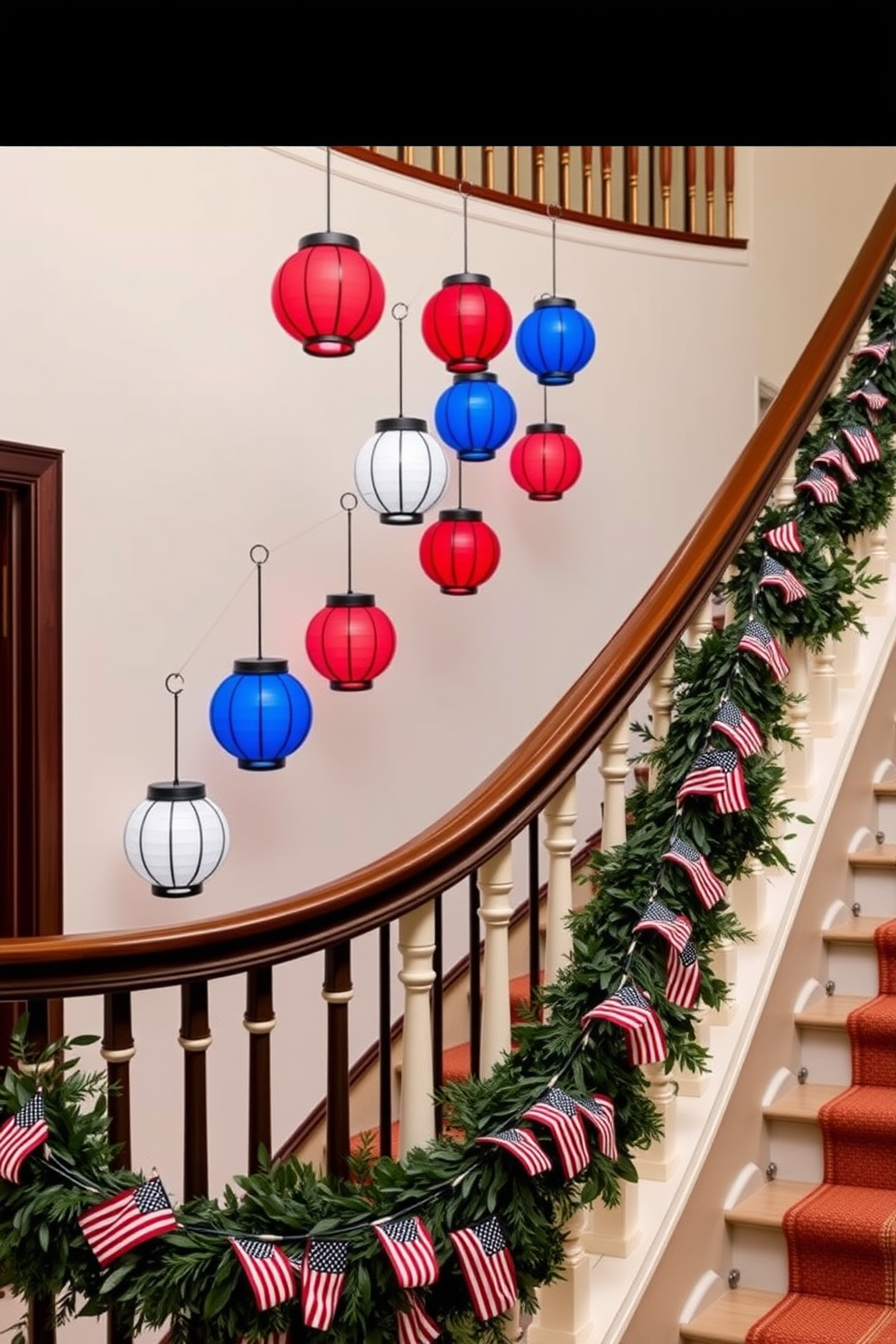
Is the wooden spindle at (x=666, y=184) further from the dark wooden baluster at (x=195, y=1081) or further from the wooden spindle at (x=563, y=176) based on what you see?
the dark wooden baluster at (x=195, y=1081)

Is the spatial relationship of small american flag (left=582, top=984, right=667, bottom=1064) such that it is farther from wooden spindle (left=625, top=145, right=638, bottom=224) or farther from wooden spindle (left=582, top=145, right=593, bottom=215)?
wooden spindle (left=625, top=145, right=638, bottom=224)

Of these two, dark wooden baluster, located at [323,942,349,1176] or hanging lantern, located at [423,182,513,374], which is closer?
dark wooden baluster, located at [323,942,349,1176]

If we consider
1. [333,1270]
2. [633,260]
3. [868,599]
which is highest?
[633,260]

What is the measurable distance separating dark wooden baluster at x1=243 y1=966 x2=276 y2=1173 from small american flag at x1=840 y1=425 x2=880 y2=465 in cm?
189

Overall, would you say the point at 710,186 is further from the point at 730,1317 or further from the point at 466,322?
the point at 730,1317

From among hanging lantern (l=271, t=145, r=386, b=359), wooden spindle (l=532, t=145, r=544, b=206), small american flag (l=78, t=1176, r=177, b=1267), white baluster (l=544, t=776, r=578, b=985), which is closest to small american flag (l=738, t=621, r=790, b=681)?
white baluster (l=544, t=776, r=578, b=985)

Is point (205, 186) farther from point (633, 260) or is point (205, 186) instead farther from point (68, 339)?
point (633, 260)

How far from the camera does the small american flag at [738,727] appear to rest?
94.7 inches

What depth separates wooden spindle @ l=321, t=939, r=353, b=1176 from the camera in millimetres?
1857

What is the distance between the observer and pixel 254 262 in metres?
4.65

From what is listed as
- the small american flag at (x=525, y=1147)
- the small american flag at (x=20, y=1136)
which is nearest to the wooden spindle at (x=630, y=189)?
the small american flag at (x=525, y=1147)

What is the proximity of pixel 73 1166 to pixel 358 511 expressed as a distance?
3.47m

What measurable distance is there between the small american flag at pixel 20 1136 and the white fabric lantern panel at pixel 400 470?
8.87 feet
